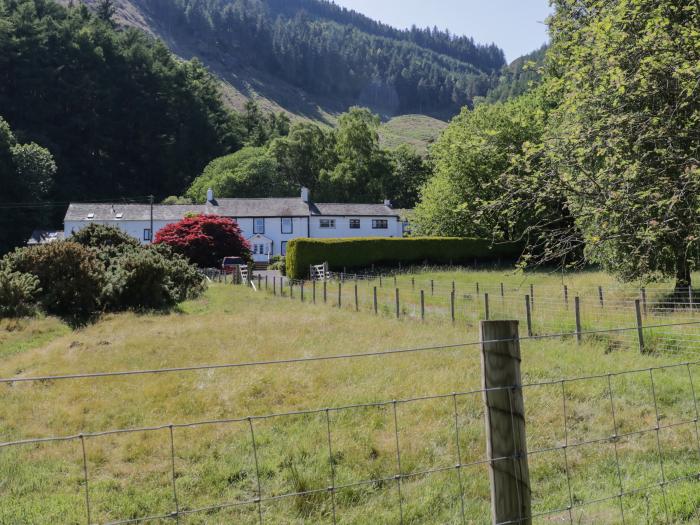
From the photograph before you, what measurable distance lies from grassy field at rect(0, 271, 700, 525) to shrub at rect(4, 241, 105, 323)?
26.3ft

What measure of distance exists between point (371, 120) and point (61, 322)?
7116cm

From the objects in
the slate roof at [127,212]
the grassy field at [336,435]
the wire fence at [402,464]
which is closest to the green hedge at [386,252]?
the slate roof at [127,212]

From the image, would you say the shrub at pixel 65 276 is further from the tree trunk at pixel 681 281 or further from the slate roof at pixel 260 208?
the slate roof at pixel 260 208

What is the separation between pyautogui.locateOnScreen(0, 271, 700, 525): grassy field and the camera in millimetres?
6352

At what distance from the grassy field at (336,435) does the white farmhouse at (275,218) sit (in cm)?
5003

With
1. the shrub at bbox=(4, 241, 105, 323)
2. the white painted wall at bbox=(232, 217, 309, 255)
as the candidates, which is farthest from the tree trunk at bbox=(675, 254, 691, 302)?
the white painted wall at bbox=(232, 217, 309, 255)

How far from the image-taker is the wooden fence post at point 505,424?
3820mm

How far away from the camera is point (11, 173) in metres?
70.1

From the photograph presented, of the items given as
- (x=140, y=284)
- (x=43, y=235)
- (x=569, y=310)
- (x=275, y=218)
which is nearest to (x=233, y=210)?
(x=275, y=218)

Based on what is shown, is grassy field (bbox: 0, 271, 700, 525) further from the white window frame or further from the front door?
the white window frame

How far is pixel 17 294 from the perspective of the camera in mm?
22016

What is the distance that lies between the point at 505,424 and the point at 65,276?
23.0m

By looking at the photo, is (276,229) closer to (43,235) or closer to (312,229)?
(312,229)

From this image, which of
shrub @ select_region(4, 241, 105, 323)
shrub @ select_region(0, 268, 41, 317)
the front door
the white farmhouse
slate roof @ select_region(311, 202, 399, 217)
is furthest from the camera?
slate roof @ select_region(311, 202, 399, 217)
